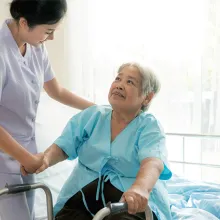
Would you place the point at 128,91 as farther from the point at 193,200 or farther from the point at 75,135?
the point at 193,200

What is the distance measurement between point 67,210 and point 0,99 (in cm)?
50

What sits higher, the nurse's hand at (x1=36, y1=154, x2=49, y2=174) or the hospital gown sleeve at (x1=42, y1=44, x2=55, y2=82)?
the hospital gown sleeve at (x1=42, y1=44, x2=55, y2=82)

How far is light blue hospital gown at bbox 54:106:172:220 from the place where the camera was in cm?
138

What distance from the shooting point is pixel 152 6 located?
2512 mm

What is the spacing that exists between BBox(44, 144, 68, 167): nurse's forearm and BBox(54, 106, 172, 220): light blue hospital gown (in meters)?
0.02

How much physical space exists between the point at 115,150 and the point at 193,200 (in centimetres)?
59

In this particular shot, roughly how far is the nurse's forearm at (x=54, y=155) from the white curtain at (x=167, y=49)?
1.12 metres

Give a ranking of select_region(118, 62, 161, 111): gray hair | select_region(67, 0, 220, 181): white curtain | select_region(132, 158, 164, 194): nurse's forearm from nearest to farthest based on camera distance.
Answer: select_region(132, 158, 164, 194): nurse's forearm → select_region(118, 62, 161, 111): gray hair → select_region(67, 0, 220, 181): white curtain

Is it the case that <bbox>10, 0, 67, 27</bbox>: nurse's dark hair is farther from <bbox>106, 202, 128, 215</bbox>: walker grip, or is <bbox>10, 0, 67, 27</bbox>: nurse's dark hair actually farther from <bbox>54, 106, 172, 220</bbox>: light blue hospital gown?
<bbox>106, 202, 128, 215</bbox>: walker grip

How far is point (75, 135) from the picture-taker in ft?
5.07

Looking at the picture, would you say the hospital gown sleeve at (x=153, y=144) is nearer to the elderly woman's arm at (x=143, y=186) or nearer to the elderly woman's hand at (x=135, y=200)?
the elderly woman's arm at (x=143, y=186)

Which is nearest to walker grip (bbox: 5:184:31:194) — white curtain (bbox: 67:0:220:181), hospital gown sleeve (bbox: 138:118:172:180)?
hospital gown sleeve (bbox: 138:118:172:180)

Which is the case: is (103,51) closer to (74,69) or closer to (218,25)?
(74,69)

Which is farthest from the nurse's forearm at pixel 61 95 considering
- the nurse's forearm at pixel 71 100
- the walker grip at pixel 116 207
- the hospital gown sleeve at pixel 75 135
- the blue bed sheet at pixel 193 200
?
the walker grip at pixel 116 207
